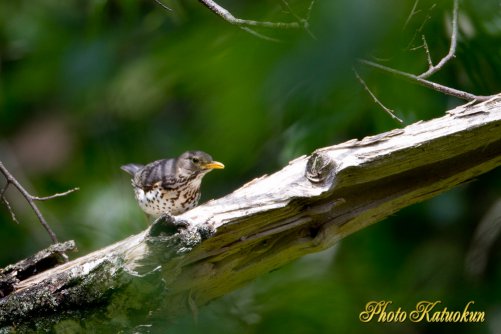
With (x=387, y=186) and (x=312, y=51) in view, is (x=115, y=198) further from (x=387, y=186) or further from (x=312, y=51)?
(x=312, y=51)

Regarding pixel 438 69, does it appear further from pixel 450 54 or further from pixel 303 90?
pixel 303 90

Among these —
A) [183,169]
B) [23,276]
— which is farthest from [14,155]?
[23,276]

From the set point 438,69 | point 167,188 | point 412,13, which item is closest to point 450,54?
point 438,69

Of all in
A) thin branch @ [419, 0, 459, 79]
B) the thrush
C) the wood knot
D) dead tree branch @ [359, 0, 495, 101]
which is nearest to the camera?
dead tree branch @ [359, 0, 495, 101]

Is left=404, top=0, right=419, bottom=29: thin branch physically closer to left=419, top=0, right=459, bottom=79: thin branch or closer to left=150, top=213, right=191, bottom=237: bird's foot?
left=419, top=0, right=459, bottom=79: thin branch

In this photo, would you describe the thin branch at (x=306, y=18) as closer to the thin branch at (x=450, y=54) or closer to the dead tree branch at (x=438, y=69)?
the dead tree branch at (x=438, y=69)

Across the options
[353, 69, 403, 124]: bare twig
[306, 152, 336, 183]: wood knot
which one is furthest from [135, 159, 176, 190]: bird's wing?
[353, 69, 403, 124]: bare twig

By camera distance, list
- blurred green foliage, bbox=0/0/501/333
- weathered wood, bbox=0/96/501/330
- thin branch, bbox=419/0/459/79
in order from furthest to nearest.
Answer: weathered wood, bbox=0/96/501/330 → thin branch, bbox=419/0/459/79 → blurred green foliage, bbox=0/0/501/333

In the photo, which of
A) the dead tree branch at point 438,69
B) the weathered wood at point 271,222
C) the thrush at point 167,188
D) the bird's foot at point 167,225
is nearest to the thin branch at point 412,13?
the dead tree branch at point 438,69
